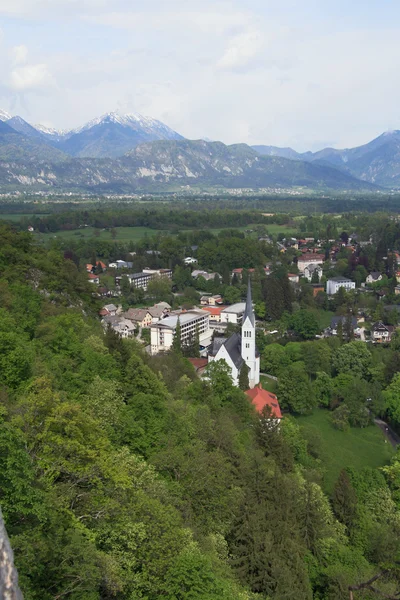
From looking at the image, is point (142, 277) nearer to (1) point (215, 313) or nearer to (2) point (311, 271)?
(1) point (215, 313)

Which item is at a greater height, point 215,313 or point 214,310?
point 214,310

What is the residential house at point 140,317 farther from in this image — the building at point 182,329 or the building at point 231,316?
the building at point 231,316

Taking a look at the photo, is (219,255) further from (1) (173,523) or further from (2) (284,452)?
(1) (173,523)

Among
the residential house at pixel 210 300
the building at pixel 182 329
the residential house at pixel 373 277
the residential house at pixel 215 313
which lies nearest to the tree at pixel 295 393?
the building at pixel 182 329

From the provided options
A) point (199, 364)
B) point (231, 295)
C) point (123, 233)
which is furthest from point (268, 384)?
point (123, 233)

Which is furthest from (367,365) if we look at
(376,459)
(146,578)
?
(146,578)
